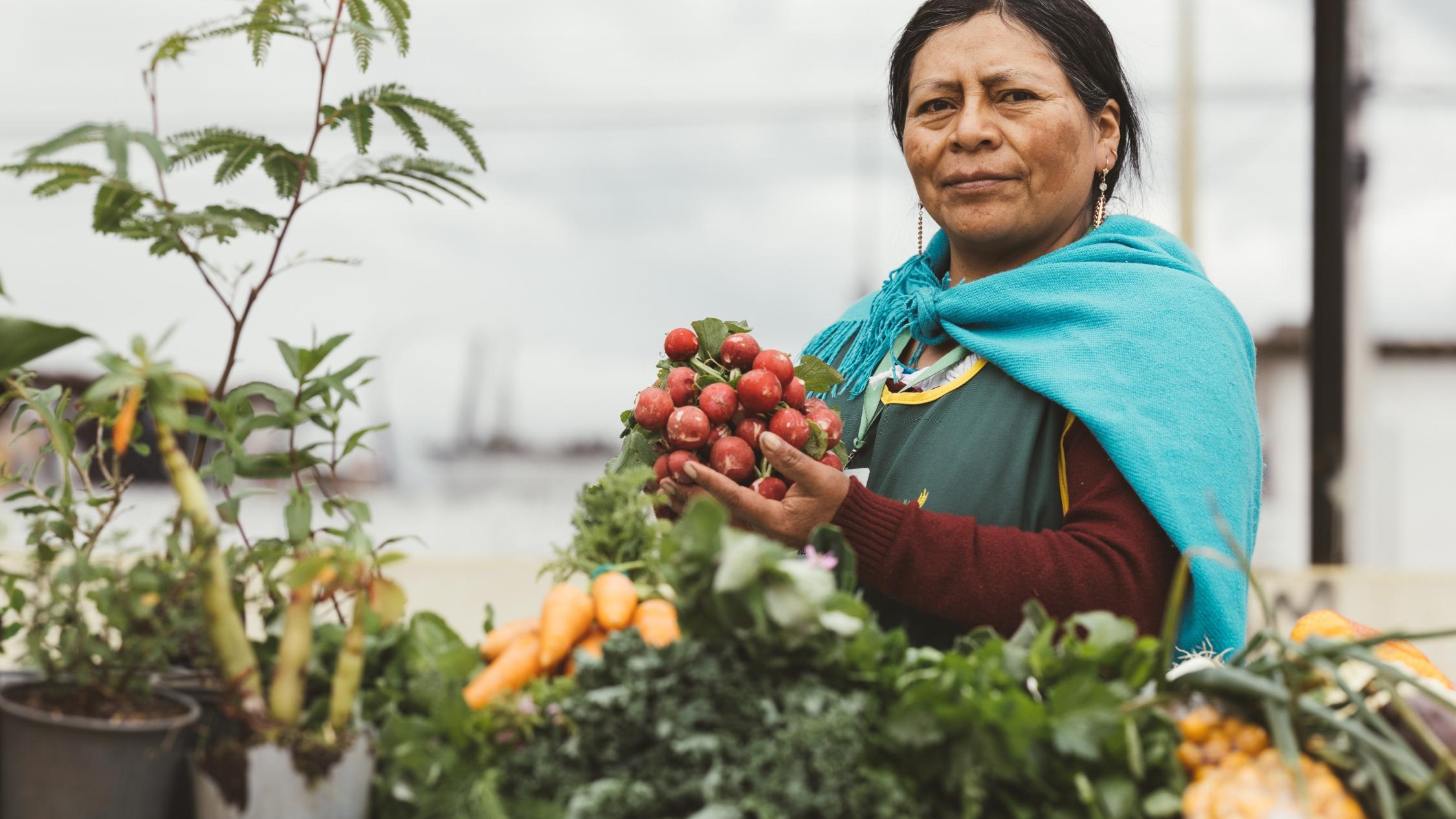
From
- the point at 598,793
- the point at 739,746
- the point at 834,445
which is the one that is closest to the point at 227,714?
the point at 598,793

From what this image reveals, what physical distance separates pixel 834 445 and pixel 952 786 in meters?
0.79

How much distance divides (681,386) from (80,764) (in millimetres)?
926

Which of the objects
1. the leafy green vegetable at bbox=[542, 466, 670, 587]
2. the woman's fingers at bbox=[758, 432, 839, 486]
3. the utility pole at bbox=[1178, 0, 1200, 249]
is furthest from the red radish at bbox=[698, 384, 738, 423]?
the utility pole at bbox=[1178, 0, 1200, 249]

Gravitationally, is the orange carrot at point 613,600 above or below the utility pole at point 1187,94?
below

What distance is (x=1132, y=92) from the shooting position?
7.00ft

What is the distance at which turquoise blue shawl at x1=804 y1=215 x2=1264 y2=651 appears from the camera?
1710mm

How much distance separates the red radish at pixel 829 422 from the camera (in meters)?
1.74

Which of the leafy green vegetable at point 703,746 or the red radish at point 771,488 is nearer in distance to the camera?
the leafy green vegetable at point 703,746

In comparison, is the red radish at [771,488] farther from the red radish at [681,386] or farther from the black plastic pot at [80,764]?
the black plastic pot at [80,764]

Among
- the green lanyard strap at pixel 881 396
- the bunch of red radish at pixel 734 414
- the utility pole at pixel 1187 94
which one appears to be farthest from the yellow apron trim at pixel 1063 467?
the utility pole at pixel 1187 94

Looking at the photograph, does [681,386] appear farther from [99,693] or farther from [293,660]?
[99,693]

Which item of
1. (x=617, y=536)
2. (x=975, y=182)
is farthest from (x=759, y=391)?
(x=975, y=182)

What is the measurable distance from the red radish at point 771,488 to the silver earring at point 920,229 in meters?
0.84

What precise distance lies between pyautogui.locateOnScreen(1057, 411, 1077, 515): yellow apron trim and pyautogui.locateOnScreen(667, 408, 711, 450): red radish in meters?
0.57
